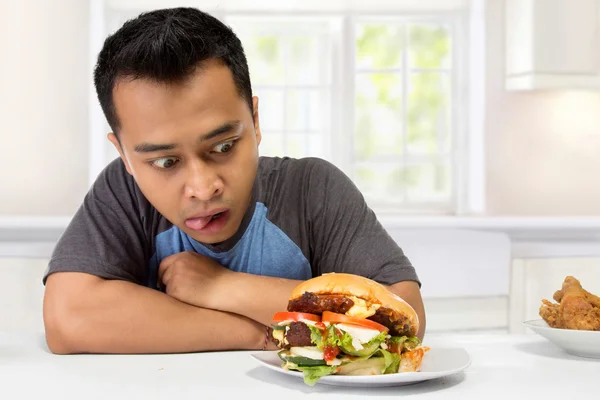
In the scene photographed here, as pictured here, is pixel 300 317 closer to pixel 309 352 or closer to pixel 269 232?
pixel 309 352

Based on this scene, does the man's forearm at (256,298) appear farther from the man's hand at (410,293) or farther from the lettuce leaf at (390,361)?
the lettuce leaf at (390,361)

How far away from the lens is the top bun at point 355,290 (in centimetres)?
100

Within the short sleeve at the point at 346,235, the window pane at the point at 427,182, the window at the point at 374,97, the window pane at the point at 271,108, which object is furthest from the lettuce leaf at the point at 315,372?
the window pane at the point at 427,182

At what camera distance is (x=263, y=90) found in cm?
519

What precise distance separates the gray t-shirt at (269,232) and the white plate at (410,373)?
1.13 ft

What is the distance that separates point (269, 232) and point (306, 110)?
3.69 meters

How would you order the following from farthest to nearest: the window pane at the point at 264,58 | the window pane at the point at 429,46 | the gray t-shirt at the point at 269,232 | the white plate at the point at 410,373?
the window pane at the point at 429,46 → the window pane at the point at 264,58 → the gray t-shirt at the point at 269,232 → the white plate at the point at 410,373

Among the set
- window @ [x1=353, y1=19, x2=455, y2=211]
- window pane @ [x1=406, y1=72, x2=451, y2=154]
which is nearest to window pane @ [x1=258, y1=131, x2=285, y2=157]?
window @ [x1=353, y1=19, x2=455, y2=211]

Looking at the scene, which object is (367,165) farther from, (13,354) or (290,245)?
(13,354)

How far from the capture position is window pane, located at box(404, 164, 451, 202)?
531cm

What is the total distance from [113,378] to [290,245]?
2.02 feet

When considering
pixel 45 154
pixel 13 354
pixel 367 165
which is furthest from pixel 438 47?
pixel 13 354

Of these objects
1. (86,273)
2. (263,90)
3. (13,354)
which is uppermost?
(263,90)

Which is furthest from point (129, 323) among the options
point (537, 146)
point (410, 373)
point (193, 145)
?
point (537, 146)
